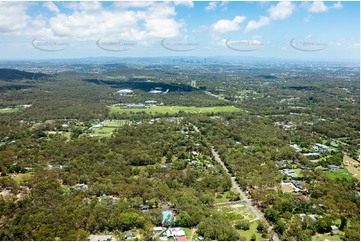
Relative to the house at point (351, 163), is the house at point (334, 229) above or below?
below

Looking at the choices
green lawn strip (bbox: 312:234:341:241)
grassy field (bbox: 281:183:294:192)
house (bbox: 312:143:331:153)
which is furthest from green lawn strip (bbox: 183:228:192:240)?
house (bbox: 312:143:331:153)

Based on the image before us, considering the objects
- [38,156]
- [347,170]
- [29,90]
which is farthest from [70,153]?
[29,90]

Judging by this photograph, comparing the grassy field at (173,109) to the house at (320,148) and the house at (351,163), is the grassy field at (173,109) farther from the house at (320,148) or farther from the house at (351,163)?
the house at (351,163)

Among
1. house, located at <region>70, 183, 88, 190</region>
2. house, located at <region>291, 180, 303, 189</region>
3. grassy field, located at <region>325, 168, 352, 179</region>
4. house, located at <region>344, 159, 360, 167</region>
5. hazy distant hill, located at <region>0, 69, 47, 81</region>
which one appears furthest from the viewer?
hazy distant hill, located at <region>0, 69, 47, 81</region>

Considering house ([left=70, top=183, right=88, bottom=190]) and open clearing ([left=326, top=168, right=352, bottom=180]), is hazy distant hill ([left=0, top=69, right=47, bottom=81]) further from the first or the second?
open clearing ([left=326, top=168, right=352, bottom=180])

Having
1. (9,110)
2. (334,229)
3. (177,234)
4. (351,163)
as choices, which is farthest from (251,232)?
(9,110)

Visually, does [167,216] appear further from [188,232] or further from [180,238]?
[180,238]

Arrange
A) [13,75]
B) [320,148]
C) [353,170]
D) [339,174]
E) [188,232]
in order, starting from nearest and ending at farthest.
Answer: [188,232]
[339,174]
[353,170]
[320,148]
[13,75]

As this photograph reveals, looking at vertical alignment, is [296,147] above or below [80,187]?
below

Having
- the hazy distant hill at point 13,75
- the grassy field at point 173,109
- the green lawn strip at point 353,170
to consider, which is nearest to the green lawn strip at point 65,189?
the green lawn strip at point 353,170
